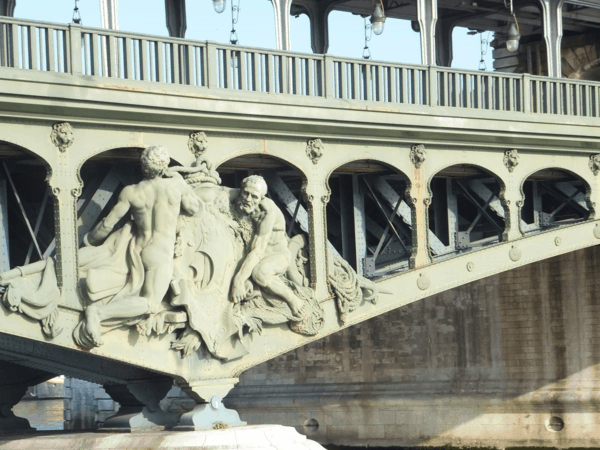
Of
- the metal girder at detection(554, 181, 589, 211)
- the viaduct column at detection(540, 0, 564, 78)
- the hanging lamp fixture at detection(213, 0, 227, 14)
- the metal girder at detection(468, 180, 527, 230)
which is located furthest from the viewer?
the metal girder at detection(554, 181, 589, 211)

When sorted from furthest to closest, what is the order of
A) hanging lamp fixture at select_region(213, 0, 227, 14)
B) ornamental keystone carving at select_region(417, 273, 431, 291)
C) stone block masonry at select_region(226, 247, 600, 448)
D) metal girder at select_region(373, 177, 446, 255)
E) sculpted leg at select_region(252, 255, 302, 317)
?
stone block masonry at select_region(226, 247, 600, 448)
metal girder at select_region(373, 177, 446, 255)
ornamental keystone carving at select_region(417, 273, 431, 291)
hanging lamp fixture at select_region(213, 0, 227, 14)
sculpted leg at select_region(252, 255, 302, 317)

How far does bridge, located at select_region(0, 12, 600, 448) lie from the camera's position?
81.1 ft

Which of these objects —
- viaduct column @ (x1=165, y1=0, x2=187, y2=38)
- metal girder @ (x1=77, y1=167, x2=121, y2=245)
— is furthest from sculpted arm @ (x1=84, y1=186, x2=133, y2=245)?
viaduct column @ (x1=165, y1=0, x2=187, y2=38)

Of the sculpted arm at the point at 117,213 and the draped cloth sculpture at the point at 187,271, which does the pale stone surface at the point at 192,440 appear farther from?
the sculpted arm at the point at 117,213

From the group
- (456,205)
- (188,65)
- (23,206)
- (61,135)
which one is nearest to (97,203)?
(23,206)

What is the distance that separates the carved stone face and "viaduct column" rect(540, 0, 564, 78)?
8977mm

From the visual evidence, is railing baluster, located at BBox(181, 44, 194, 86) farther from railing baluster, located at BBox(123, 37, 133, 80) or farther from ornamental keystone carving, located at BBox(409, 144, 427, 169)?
ornamental keystone carving, located at BBox(409, 144, 427, 169)

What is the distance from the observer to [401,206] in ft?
99.3

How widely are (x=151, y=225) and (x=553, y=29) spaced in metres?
11.5

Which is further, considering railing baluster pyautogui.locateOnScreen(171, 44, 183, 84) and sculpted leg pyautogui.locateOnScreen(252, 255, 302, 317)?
sculpted leg pyautogui.locateOnScreen(252, 255, 302, 317)

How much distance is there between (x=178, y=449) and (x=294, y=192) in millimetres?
6918

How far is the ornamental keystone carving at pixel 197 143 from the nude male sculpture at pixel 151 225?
72 centimetres

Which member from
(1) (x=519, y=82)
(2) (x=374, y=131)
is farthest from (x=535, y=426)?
(2) (x=374, y=131)

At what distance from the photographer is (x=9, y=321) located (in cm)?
2406
